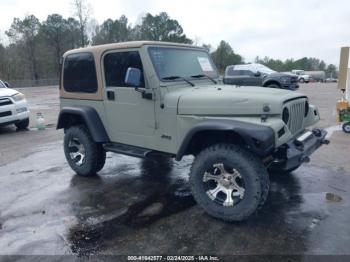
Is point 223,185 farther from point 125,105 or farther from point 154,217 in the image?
point 125,105

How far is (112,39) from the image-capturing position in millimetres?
64875

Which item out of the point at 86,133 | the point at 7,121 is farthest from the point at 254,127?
the point at 7,121

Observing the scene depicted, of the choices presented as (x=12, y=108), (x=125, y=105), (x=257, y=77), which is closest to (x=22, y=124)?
(x=12, y=108)

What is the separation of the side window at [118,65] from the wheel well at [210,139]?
1.29 metres

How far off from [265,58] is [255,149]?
88.7 metres

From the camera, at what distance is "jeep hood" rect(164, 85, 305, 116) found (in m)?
3.65

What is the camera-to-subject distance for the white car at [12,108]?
978 cm

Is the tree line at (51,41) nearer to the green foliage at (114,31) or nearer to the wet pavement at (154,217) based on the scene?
the green foliage at (114,31)

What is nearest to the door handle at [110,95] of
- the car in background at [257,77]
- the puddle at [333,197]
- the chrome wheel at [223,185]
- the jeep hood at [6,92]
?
the chrome wheel at [223,185]

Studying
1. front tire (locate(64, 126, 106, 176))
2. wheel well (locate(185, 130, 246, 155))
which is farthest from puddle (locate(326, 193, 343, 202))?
front tire (locate(64, 126, 106, 176))

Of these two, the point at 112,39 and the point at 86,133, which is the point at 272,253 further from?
the point at 112,39

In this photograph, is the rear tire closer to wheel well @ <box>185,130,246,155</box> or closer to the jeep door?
the jeep door

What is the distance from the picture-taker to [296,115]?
412 centimetres

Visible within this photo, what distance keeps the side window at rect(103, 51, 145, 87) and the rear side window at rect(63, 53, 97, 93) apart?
0.97ft
